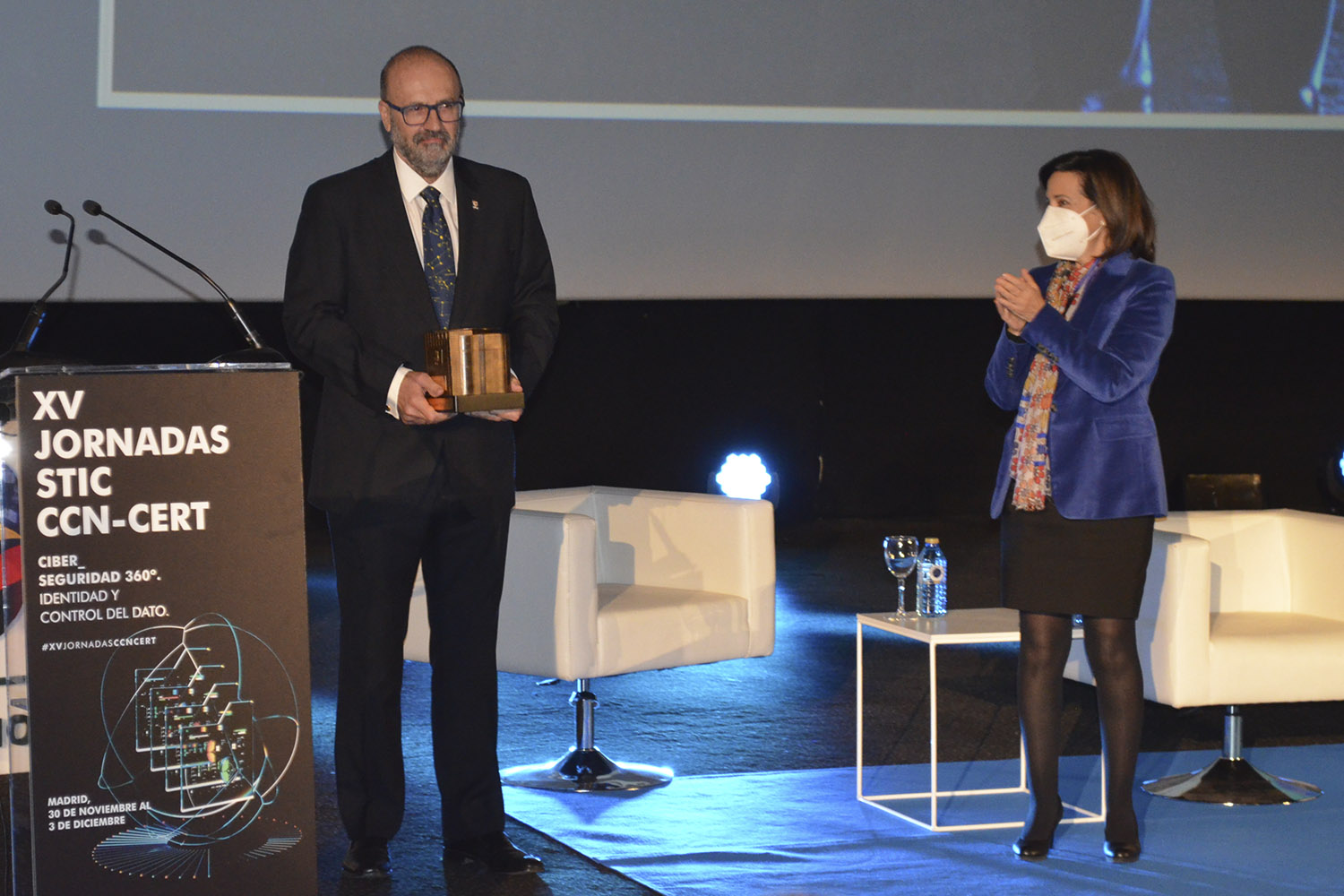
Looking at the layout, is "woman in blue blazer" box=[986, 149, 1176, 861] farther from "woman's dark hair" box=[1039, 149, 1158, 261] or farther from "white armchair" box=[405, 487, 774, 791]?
"white armchair" box=[405, 487, 774, 791]

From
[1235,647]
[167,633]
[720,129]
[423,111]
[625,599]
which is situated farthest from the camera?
[720,129]

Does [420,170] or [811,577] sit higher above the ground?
[420,170]

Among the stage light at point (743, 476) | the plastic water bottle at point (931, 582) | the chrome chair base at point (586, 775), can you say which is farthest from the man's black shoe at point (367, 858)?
the stage light at point (743, 476)

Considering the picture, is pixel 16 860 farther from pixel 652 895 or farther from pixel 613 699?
pixel 613 699

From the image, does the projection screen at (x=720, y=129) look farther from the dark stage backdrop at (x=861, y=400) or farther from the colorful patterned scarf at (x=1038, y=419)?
the colorful patterned scarf at (x=1038, y=419)

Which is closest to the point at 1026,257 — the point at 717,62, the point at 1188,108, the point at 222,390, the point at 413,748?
the point at 1188,108

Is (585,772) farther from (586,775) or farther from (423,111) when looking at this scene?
(423,111)

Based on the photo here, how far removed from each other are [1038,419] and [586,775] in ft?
4.90

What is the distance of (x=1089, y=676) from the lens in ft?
12.6

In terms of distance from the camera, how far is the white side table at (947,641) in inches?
133

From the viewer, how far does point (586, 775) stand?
385cm

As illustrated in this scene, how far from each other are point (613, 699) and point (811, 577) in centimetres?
242

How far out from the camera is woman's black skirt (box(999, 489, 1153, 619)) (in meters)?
3.12

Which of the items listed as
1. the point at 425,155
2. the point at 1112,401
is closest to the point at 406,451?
the point at 425,155
